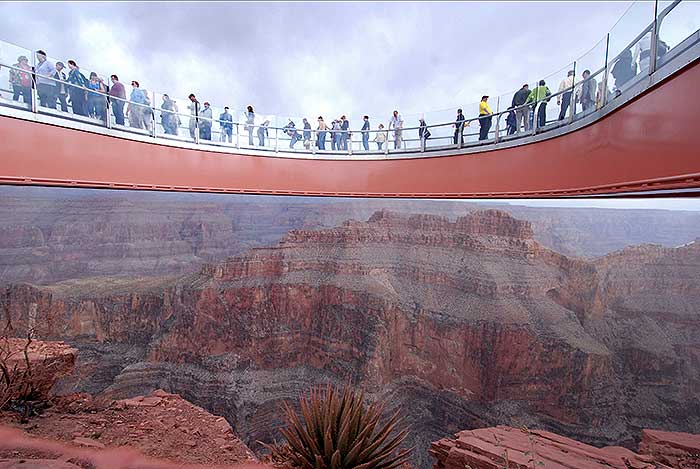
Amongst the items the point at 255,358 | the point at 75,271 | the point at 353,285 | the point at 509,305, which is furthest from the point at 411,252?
the point at 75,271

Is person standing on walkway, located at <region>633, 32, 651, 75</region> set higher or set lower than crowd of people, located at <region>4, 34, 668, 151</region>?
lower

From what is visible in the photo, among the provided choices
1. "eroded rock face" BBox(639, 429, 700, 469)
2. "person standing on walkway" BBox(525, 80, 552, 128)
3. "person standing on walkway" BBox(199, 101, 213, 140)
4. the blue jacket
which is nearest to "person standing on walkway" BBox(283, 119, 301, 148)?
the blue jacket

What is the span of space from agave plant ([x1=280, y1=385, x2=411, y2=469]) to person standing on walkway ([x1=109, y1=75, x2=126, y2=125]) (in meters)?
7.37

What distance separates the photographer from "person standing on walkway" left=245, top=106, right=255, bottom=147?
10.7 m

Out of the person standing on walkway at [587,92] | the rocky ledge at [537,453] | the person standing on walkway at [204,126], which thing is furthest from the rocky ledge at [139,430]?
the person standing on walkway at [587,92]

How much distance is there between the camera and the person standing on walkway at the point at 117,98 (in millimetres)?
8156

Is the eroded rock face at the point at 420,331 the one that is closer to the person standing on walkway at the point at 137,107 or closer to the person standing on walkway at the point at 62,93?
the person standing on walkway at the point at 137,107

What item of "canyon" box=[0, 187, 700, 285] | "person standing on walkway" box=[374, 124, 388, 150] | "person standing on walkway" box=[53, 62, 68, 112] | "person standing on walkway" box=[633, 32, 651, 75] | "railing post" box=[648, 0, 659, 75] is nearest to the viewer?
"railing post" box=[648, 0, 659, 75]

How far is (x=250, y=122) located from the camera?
1114 centimetres

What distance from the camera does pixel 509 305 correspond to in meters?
23.7

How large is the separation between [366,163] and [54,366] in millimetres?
9678

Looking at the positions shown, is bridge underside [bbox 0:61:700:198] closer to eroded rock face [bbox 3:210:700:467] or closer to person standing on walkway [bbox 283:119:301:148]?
person standing on walkway [bbox 283:119:301:148]

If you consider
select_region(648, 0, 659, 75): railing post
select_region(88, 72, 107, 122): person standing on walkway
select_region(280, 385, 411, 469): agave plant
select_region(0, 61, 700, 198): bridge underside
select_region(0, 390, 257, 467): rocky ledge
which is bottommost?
select_region(0, 390, 257, 467): rocky ledge

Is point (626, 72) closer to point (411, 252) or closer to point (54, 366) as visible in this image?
point (54, 366)
